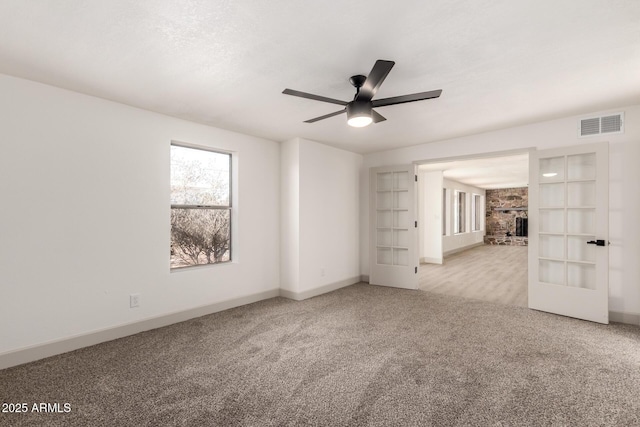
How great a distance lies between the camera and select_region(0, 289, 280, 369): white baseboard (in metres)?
2.64

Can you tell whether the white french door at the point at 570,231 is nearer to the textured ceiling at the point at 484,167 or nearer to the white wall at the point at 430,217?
the textured ceiling at the point at 484,167

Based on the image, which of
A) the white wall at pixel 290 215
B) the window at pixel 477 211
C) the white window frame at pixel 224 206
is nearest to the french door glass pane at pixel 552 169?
the white wall at pixel 290 215

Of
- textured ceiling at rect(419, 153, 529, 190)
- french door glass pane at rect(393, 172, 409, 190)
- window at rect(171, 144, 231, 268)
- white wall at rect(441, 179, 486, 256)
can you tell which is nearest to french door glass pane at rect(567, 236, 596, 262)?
french door glass pane at rect(393, 172, 409, 190)

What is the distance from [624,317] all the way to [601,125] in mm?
2235

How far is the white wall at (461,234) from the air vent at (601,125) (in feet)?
17.4

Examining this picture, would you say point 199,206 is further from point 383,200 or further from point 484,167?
point 484,167

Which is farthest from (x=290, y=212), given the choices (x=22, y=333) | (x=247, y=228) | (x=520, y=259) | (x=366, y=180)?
(x=520, y=259)

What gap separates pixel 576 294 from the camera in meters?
3.71

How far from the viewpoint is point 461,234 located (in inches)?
415

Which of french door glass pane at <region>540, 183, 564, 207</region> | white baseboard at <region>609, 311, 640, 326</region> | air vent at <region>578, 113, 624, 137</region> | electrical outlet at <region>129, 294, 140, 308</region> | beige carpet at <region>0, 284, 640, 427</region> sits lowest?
beige carpet at <region>0, 284, 640, 427</region>

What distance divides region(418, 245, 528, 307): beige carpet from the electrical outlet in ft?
13.9

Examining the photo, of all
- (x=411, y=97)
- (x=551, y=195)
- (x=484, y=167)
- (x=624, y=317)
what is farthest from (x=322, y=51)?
(x=484, y=167)

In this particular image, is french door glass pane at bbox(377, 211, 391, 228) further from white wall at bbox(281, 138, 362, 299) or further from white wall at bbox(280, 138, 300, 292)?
white wall at bbox(280, 138, 300, 292)

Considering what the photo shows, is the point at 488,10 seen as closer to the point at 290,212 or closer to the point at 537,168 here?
the point at 537,168
